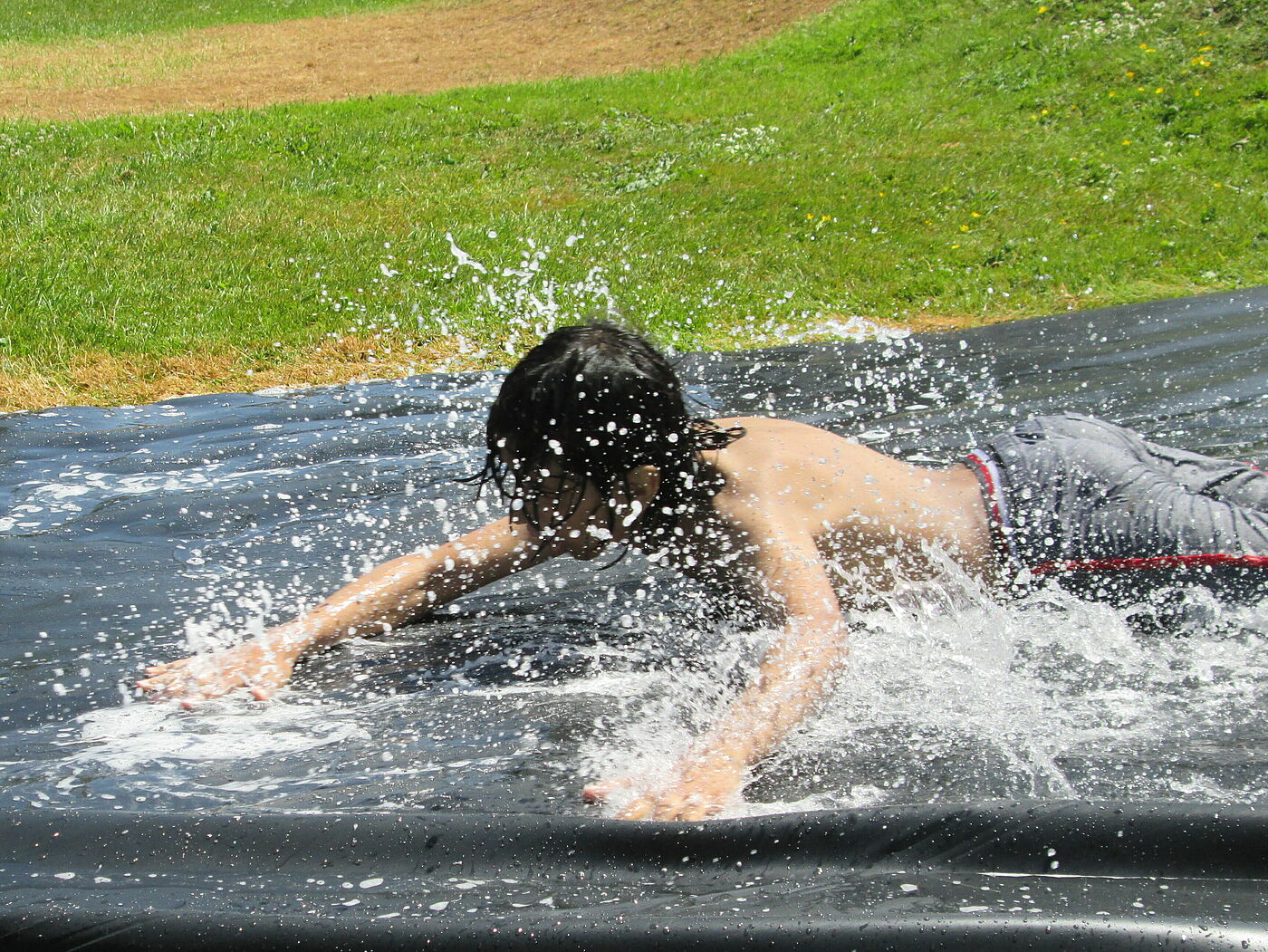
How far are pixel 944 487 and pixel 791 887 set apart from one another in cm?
127

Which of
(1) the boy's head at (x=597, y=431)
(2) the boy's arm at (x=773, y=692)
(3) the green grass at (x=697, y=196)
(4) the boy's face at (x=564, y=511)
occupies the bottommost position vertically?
(2) the boy's arm at (x=773, y=692)

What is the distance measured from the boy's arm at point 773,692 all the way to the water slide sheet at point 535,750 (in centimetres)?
6

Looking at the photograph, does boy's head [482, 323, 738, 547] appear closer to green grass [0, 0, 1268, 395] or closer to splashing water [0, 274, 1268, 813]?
splashing water [0, 274, 1268, 813]

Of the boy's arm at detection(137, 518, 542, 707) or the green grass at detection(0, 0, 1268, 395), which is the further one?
the green grass at detection(0, 0, 1268, 395)

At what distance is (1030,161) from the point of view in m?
9.37

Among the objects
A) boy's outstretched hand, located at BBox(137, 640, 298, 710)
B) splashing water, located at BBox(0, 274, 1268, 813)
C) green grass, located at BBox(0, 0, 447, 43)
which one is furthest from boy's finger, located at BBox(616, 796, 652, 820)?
green grass, located at BBox(0, 0, 447, 43)

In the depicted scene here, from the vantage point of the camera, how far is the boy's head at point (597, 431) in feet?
7.45

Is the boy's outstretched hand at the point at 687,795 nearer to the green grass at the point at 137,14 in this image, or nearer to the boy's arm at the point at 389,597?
the boy's arm at the point at 389,597

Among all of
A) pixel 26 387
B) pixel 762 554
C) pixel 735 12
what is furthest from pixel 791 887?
pixel 735 12

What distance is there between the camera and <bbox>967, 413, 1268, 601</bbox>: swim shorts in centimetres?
244

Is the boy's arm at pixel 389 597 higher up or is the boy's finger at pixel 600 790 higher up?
the boy's arm at pixel 389 597

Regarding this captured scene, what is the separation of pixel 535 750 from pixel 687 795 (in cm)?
41

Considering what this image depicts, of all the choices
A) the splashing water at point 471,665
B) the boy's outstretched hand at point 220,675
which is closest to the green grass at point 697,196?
the splashing water at point 471,665

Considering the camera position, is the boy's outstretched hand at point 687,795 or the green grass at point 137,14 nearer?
the boy's outstretched hand at point 687,795
